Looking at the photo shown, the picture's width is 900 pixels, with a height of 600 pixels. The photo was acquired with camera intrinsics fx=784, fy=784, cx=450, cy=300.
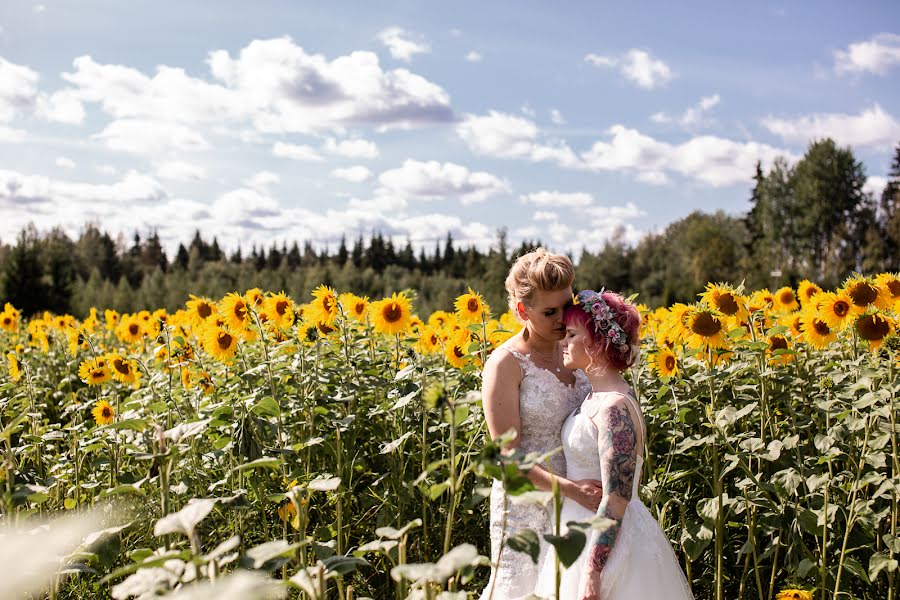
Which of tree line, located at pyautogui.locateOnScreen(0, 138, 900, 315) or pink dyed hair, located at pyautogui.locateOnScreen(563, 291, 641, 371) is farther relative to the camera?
tree line, located at pyautogui.locateOnScreen(0, 138, 900, 315)

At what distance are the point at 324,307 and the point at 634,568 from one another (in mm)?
2242

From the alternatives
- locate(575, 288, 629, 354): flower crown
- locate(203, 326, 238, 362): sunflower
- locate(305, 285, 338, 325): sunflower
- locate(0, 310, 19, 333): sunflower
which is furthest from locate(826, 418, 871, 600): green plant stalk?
locate(0, 310, 19, 333): sunflower

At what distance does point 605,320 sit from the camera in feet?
8.32

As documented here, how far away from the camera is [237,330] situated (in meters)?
4.48

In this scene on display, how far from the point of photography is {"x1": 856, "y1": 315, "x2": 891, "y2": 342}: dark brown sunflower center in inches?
137

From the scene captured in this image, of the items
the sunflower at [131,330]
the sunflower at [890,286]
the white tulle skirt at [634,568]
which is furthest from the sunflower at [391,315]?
the sunflower at [131,330]

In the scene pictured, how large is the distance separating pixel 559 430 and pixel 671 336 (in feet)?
4.13

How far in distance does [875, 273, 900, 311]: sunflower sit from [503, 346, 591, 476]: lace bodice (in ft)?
6.35

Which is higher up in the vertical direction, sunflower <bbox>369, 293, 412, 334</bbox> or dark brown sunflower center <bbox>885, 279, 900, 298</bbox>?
dark brown sunflower center <bbox>885, 279, 900, 298</bbox>

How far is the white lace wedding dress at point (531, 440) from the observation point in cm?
276

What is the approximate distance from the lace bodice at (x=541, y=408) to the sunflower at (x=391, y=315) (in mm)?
1565

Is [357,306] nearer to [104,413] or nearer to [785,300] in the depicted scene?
[104,413]

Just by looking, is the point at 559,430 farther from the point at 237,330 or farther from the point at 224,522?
the point at 237,330

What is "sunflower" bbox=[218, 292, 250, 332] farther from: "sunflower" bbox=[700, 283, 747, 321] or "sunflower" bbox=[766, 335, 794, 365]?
"sunflower" bbox=[766, 335, 794, 365]
